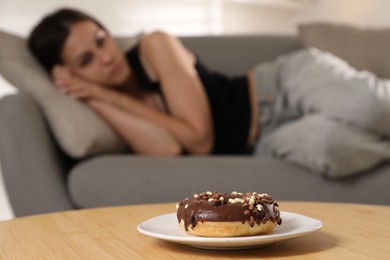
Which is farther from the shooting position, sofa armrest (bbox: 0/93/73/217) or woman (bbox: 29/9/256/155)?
woman (bbox: 29/9/256/155)

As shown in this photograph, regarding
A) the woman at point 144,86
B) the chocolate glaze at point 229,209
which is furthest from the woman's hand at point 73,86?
the chocolate glaze at point 229,209

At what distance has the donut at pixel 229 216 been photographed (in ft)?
2.78

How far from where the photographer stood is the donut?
848 millimetres

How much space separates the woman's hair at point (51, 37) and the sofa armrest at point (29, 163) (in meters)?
0.31

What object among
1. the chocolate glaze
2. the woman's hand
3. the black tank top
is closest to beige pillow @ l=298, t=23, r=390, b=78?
the black tank top

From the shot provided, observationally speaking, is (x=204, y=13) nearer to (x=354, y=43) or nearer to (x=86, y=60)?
(x=354, y=43)

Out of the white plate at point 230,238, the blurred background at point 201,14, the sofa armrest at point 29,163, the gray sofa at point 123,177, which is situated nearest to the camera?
the white plate at point 230,238

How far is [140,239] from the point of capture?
3.19 feet

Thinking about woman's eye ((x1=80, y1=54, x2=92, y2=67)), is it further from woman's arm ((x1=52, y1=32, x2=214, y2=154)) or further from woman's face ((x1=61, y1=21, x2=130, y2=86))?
woman's arm ((x1=52, y1=32, x2=214, y2=154))

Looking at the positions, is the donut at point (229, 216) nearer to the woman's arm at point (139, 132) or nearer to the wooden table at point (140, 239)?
the wooden table at point (140, 239)

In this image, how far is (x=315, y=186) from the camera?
1.90 meters

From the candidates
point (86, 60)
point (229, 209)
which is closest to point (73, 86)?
point (86, 60)

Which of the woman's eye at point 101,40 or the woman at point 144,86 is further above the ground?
the woman's eye at point 101,40

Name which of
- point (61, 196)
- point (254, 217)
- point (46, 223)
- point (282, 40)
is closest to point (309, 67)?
point (282, 40)
